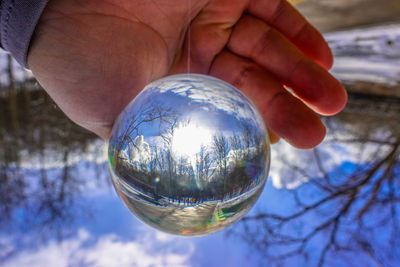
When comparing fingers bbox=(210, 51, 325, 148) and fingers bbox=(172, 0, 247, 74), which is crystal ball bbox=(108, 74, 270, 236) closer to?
fingers bbox=(210, 51, 325, 148)

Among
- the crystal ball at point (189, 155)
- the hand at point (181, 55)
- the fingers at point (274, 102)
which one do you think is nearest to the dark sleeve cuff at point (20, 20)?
the hand at point (181, 55)

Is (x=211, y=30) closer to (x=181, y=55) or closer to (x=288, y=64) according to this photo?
(x=181, y=55)

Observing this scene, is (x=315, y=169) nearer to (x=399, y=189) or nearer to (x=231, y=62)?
(x=399, y=189)

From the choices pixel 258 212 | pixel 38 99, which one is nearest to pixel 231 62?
pixel 258 212

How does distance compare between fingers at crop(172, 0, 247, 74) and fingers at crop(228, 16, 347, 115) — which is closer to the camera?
fingers at crop(228, 16, 347, 115)

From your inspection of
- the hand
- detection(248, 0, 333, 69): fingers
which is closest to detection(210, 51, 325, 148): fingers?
the hand

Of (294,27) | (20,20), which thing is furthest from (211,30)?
(20,20)

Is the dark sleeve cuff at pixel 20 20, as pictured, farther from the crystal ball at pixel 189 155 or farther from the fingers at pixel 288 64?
the fingers at pixel 288 64
